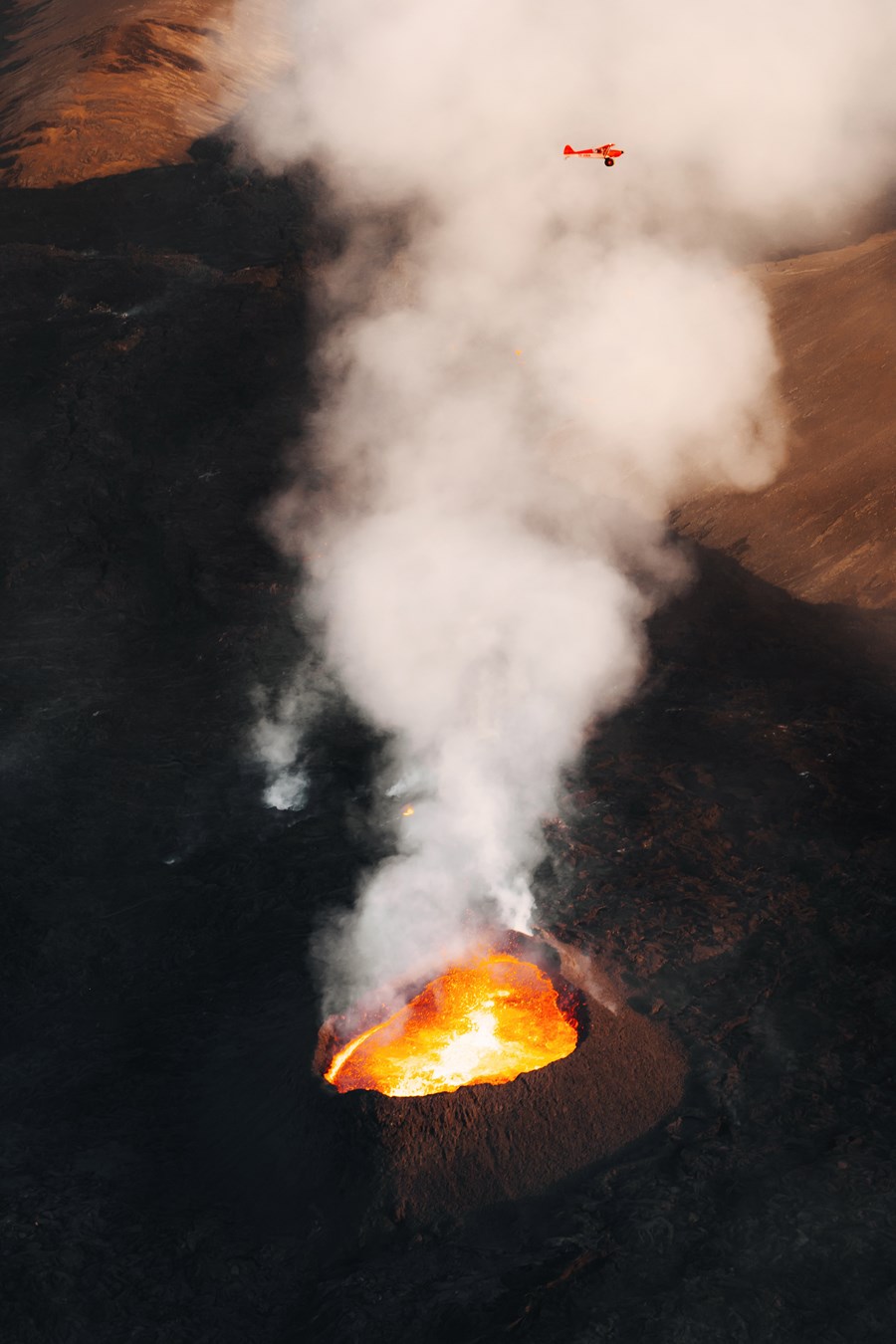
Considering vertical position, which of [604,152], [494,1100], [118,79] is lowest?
[494,1100]

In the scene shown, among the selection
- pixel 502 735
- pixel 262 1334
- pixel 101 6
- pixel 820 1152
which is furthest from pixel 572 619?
pixel 101 6

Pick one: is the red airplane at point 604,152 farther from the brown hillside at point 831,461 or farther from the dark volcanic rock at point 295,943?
the dark volcanic rock at point 295,943

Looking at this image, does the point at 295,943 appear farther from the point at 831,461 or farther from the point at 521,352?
the point at 521,352

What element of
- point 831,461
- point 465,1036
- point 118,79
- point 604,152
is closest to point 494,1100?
point 465,1036

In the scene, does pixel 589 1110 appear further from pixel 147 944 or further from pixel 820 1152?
pixel 147 944

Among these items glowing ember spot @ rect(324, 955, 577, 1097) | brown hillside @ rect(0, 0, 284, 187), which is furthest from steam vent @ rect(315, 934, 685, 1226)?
brown hillside @ rect(0, 0, 284, 187)
